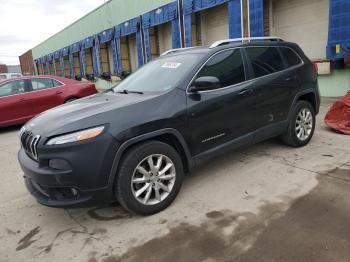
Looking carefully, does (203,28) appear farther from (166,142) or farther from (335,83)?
(166,142)

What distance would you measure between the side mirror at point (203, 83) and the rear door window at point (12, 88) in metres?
6.76

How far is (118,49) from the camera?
811 inches

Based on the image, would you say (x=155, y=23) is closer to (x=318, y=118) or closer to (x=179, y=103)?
(x=318, y=118)

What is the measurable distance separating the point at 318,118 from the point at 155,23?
11721mm

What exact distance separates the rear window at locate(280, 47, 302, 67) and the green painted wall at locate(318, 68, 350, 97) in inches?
196

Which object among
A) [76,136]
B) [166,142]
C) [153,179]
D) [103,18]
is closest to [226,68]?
[166,142]

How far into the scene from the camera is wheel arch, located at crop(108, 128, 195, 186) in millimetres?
2891

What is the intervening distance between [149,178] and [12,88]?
6.98 m

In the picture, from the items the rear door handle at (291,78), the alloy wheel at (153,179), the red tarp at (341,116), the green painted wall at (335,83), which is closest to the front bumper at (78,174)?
the alloy wheel at (153,179)

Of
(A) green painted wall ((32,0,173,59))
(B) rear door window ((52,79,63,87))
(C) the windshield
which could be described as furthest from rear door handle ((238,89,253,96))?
(A) green painted wall ((32,0,173,59))

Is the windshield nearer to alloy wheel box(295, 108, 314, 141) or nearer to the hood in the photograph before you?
the hood

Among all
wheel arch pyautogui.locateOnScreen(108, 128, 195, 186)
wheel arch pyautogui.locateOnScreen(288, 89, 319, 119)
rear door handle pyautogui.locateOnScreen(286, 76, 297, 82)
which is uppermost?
rear door handle pyautogui.locateOnScreen(286, 76, 297, 82)

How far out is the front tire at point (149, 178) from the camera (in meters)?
2.95

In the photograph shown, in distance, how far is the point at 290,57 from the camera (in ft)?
15.7
